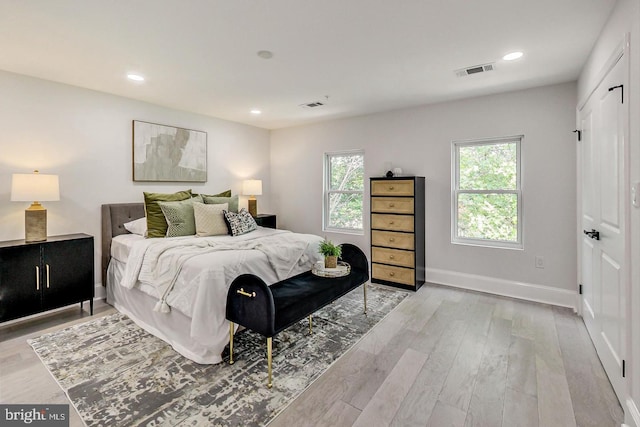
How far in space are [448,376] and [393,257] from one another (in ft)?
6.69

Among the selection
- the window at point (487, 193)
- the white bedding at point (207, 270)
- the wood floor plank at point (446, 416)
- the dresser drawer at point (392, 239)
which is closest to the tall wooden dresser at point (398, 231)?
the dresser drawer at point (392, 239)

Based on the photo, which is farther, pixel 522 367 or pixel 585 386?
pixel 522 367

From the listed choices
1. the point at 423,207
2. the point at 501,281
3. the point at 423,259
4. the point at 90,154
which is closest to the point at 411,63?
the point at 423,207

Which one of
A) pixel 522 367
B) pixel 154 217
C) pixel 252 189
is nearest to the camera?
pixel 522 367

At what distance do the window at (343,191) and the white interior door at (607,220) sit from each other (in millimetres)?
2787

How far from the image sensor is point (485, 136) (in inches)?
148

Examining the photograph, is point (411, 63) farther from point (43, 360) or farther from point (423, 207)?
point (43, 360)

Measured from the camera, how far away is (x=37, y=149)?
10.2 ft

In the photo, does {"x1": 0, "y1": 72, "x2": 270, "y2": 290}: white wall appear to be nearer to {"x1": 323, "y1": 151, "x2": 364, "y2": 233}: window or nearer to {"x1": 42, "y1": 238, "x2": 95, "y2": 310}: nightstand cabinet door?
{"x1": 42, "y1": 238, "x2": 95, "y2": 310}: nightstand cabinet door

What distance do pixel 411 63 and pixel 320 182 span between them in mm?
2667

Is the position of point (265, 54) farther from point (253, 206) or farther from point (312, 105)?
point (253, 206)

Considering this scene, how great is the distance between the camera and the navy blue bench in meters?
2.00

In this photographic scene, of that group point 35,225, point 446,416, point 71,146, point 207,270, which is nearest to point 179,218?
point 35,225

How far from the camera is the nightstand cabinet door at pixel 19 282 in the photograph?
2.65 meters
